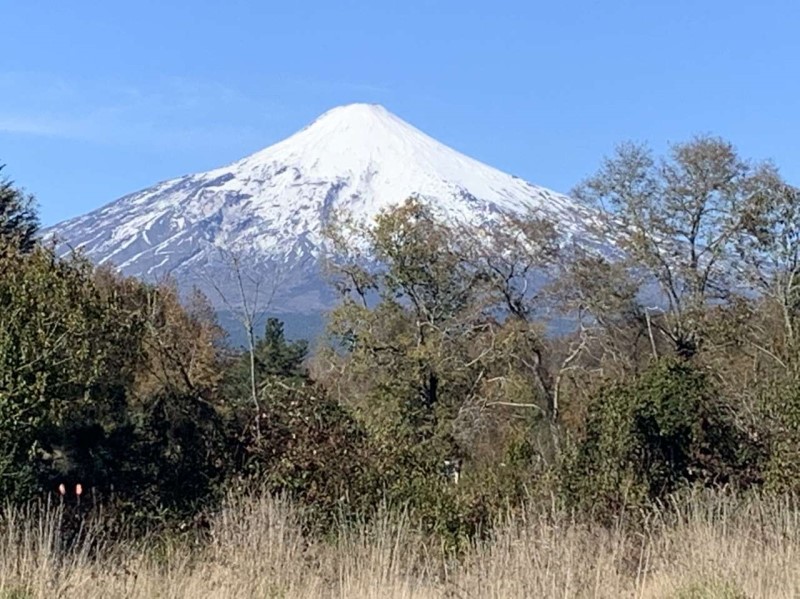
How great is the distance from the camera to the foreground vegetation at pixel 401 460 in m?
6.19

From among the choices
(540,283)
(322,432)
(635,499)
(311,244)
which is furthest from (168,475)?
(311,244)

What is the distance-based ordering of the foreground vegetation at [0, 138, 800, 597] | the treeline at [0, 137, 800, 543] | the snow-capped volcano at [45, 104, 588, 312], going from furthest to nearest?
1. the snow-capped volcano at [45, 104, 588, 312]
2. the treeline at [0, 137, 800, 543]
3. the foreground vegetation at [0, 138, 800, 597]

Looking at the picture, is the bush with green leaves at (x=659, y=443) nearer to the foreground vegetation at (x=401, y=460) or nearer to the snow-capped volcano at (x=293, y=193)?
the foreground vegetation at (x=401, y=460)

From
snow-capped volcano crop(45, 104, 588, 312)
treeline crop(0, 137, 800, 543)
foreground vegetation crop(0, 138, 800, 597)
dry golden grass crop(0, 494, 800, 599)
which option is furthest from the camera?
snow-capped volcano crop(45, 104, 588, 312)

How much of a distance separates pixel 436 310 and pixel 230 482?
675 inches

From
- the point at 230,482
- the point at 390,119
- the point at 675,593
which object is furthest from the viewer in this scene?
the point at 390,119

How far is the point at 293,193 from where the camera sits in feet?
461

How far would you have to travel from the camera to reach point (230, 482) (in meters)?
11.1

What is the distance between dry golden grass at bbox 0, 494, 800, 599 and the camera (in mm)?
5727

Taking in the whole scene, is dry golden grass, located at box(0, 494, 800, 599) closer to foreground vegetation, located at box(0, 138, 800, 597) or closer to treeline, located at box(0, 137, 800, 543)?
foreground vegetation, located at box(0, 138, 800, 597)

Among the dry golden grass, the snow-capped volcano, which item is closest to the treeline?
the dry golden grass

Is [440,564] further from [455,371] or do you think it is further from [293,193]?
[293,193]

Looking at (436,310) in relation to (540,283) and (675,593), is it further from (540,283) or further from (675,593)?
(675,593)

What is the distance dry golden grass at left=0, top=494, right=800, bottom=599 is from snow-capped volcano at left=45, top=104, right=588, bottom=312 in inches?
4035
